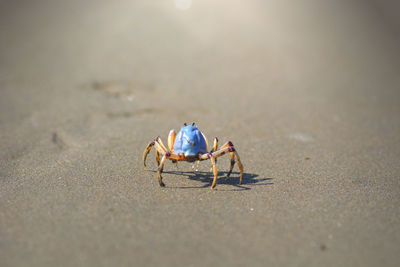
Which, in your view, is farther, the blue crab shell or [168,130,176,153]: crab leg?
[168,130,176,153]: crab leg

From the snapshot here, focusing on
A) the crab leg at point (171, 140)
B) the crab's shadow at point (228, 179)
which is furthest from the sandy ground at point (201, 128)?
the crab leg at point (171, 140)

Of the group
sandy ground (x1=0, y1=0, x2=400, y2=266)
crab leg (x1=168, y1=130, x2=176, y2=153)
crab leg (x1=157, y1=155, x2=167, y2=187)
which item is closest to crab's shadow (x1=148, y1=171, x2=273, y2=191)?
sandy ground (x1=0, y1=0, x2=400, y2=266)

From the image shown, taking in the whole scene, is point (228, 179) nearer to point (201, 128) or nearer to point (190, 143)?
point (190, 143)

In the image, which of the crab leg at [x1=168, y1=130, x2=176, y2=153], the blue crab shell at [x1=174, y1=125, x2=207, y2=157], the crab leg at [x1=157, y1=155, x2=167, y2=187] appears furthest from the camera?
the crab leg at [x1=168, y1=130, x2=176, y2=153]

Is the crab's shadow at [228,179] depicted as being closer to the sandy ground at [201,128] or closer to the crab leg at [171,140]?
the sandy ground at [201,128]

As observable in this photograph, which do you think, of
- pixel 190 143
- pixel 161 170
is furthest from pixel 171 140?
pixel 161 170

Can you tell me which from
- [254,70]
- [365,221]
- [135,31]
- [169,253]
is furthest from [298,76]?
[169,253]

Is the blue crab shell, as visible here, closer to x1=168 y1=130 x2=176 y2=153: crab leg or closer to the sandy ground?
x1=168 y1=130 x2=176 y2=153: crab leg
